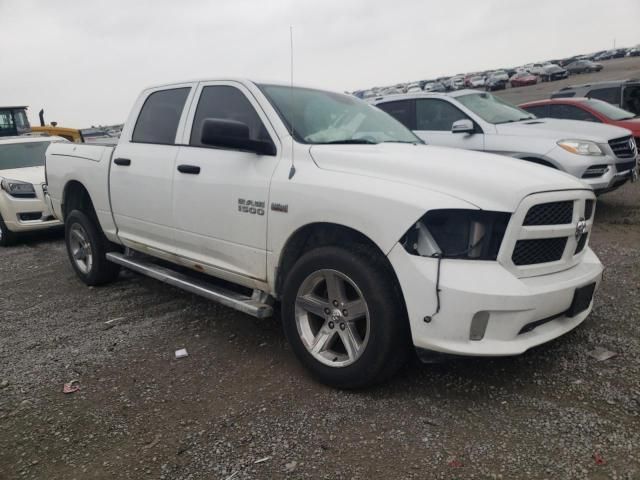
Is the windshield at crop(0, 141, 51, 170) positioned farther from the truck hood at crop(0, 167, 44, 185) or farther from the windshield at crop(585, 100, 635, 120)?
the windshield at crop(585, 100, 635, 120)

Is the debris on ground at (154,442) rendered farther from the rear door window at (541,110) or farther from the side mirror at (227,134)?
the rear door window at (541,110)

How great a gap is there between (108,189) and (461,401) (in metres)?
3.55

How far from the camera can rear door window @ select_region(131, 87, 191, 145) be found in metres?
4.18

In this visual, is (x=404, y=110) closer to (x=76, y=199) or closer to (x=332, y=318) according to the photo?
(x=76, y=199)

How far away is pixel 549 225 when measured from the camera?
276cm

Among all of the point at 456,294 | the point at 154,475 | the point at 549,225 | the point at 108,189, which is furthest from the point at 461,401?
the point at 108,189

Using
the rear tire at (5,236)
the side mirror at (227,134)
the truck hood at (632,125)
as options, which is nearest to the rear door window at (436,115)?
the truck hood at (632,125)

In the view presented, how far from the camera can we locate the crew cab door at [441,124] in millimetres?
7352

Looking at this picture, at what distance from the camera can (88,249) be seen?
17.3ft

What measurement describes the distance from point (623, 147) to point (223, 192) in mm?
6288

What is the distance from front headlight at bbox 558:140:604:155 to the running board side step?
5.00 m

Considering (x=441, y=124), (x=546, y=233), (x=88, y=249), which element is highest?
(x=441, y=124)

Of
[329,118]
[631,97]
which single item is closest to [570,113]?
[631,97]

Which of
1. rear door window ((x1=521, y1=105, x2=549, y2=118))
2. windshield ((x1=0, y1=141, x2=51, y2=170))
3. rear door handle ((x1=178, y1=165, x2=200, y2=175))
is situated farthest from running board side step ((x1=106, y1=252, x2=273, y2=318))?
rear door window ((x1=521, y1=105, x2=549, y2=118))
